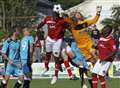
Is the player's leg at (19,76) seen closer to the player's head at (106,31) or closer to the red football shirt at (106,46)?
the red football shirt at (106,46)

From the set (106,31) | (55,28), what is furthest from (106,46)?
(55,28)

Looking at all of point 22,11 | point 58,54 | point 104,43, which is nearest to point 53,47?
point 58,54

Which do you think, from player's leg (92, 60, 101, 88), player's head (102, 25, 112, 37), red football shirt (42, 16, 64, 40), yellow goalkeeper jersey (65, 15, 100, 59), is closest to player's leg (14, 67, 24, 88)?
red football shirt (42, 16, 64, 40)

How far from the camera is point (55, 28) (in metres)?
19.4

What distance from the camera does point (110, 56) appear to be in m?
18.3

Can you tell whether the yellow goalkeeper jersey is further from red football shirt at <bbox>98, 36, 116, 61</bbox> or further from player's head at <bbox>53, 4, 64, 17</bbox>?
red football shirt at <bbox>98, 36, 116, 61</bbox>

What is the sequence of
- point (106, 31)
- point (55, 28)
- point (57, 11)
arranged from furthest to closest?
point (55, 28), point (57, 11), point (106, 31)

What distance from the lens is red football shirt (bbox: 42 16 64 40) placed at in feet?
63.6

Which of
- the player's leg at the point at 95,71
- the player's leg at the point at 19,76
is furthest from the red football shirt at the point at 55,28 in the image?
the player's leg at the point at 95,71

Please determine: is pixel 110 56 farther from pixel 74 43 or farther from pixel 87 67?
pixel 74 43

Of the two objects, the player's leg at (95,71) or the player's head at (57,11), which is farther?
the player's head at (57,11)

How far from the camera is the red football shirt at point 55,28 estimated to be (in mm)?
19375

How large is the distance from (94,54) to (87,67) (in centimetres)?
57

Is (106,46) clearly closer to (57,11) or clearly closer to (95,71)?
(95,71)
